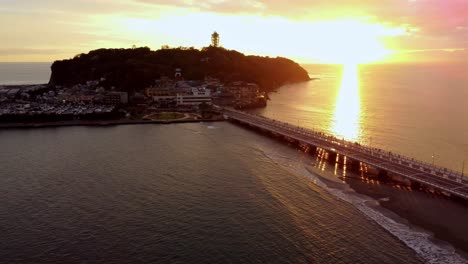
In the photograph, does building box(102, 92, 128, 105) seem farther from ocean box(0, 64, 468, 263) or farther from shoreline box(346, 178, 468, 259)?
shoreline box(346, 178, 468, 259)

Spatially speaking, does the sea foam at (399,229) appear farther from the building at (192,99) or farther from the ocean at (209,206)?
the building at (192,99)

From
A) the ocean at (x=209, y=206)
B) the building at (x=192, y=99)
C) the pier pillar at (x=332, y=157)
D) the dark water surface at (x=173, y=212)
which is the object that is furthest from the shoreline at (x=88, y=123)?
the pier pillar at (x=332, y=157)

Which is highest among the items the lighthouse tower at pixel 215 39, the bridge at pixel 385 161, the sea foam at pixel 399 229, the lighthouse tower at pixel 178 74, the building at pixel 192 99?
the lighthouse tower at pixel 215 39

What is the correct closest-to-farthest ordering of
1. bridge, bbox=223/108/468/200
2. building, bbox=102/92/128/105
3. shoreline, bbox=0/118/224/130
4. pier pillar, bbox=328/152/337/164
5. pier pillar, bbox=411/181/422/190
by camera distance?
bridge, bbox=223/108/468/200, pier pillar, bbox=411/181/422/190, pier pillar, bbox=328/152/337/164, shoreline, bbox=0/118/224/130, building, bbox=102/92/128/105

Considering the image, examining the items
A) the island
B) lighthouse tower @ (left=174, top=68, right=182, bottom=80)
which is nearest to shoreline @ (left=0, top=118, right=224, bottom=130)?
the island

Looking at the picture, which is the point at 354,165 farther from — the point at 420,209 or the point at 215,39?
the point at 215,39

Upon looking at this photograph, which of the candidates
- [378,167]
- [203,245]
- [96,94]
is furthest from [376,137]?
[96,94]

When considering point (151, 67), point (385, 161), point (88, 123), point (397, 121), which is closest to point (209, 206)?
point (385, 161)
